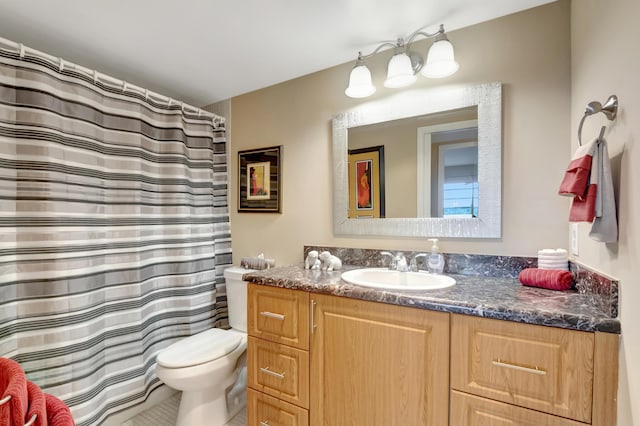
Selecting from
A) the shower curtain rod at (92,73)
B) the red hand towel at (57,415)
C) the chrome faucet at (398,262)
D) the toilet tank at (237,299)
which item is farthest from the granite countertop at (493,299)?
the shower curtain rod at (92,73)

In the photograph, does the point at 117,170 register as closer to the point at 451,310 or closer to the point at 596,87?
the point at 451,310

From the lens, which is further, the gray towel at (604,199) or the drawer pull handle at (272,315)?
the drawer pull handle at (272,315)

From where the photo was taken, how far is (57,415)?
0.80m

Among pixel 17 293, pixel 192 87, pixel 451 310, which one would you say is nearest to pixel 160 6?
pixel 192 87

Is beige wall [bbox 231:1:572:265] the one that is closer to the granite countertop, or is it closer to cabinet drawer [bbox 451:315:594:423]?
the granite countertop

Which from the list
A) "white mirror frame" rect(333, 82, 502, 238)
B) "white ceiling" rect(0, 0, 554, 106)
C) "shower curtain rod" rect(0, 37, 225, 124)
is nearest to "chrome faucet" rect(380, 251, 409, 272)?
"white mirror frame" rect(333, 82, 502, 238)

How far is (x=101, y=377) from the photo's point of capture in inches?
66.0

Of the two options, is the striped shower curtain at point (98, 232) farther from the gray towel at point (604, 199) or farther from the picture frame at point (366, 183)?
the gray towel at point (604, 199)

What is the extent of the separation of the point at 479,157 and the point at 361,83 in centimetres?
72

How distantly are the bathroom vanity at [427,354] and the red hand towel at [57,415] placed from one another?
788 millimetres

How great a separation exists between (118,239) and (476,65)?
2.16m

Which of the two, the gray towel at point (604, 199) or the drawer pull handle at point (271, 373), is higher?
the gray towel at point (604, 199)

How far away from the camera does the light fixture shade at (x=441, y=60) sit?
4.73 ft

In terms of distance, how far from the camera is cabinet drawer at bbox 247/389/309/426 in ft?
4.58
